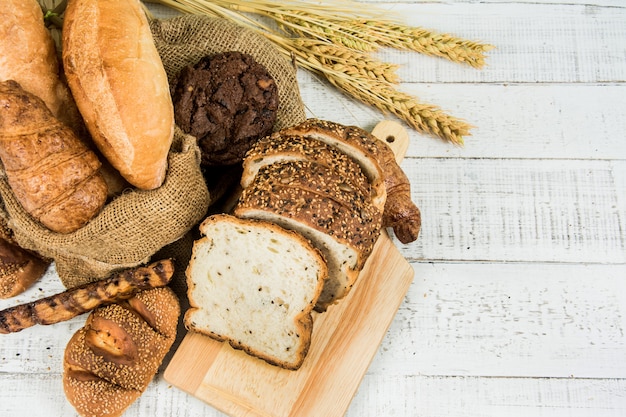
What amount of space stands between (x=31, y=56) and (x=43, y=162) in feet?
1.37

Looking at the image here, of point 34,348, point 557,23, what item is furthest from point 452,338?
point 34,348

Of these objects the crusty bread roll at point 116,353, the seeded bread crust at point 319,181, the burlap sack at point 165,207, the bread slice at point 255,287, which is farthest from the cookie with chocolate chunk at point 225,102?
the crusty bread roll at point 116,353

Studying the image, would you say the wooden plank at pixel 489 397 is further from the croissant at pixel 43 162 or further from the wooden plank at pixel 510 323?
the croissant at pixel 43 162

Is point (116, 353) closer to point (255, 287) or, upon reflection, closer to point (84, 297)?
point (84, 297)

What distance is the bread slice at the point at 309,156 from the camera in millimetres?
2646

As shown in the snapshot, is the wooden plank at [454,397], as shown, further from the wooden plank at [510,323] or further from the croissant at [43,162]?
the croissant at [43,162]

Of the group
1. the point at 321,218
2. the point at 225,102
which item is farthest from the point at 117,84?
the point at 321,218

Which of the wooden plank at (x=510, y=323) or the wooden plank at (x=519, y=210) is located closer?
the wooden plank at (x=510, y=323)

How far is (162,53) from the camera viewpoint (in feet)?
9.57

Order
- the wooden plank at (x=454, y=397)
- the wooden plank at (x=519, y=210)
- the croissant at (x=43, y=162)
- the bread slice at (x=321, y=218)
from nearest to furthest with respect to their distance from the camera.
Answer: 1. the croissant at (x=43, y=162)
2. the bread slice at (x=321, y=218)
3. the wooden plank at (x=454, y=397)
4. the wooden plank at (x=519, y=210)

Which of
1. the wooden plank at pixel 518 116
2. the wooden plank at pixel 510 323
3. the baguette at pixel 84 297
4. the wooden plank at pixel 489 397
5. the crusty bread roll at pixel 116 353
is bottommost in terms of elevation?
the wooden plank at pixel 489 397

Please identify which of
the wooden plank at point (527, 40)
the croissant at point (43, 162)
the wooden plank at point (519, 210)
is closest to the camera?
the croissant at point (43, 162)

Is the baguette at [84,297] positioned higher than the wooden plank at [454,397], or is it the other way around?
the baguette at [84,297]

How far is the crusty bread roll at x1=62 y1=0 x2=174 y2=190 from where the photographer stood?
233 cm
